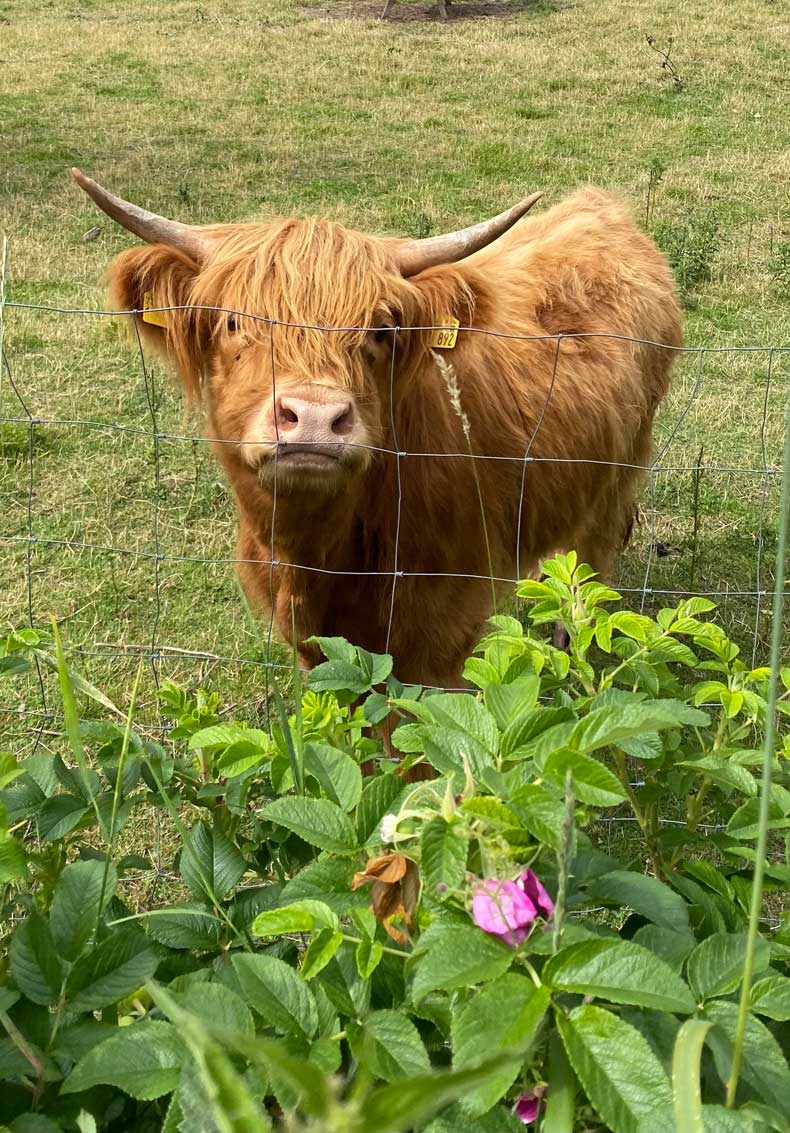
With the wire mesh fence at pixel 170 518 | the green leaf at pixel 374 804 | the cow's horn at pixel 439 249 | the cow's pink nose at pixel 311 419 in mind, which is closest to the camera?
the green leaf at pixel 374 804

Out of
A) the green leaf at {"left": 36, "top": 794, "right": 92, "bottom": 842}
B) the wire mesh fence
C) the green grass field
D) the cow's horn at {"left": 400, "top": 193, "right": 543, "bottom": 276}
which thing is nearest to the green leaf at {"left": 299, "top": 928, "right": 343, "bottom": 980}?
the green leaf at {"left": 36, "top": 794, "right": 92, "bottom": 842}

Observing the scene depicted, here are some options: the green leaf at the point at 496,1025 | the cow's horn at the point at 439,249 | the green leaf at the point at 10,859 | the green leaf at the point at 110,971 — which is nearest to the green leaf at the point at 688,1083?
the green leaf at the point at 496,1025

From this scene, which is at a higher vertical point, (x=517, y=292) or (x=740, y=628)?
(x=517, y=292)

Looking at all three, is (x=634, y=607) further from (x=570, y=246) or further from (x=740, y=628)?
(x=570, y=246)

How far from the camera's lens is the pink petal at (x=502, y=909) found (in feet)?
2.87

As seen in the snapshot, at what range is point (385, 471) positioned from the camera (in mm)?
3215

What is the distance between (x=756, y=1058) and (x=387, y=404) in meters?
2.47

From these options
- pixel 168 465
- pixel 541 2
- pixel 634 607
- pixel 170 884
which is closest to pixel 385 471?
pixel 170 884

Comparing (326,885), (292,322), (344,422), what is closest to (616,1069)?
(326,885)

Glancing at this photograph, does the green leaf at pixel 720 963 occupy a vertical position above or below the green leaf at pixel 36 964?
above

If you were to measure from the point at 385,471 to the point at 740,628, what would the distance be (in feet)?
7.90

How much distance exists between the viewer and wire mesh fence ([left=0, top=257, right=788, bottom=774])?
4.14 metres

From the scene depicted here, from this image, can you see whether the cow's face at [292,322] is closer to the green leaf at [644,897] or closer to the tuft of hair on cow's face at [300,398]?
the tuft of hair on cow's face at [300,398]

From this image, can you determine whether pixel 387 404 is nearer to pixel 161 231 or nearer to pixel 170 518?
pixel 161 231
